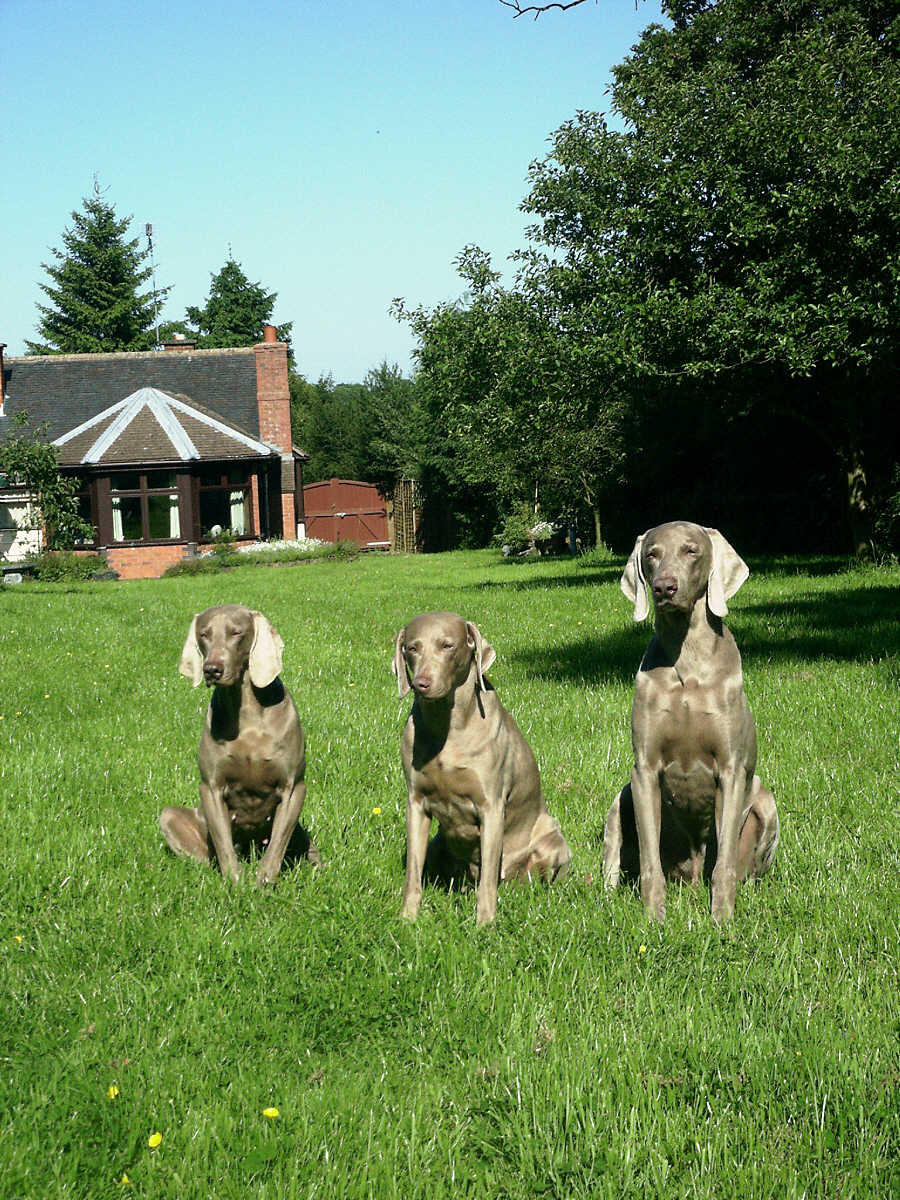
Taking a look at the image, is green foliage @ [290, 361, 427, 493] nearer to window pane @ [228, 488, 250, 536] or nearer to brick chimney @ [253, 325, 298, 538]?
brick chimney @ [253, 325, 298, 538]

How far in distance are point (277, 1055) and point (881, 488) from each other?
63.3 feet

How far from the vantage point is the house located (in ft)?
117

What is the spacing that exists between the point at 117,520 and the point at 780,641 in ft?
93.5

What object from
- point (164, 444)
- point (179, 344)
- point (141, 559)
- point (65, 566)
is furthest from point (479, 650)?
point (179, 344)

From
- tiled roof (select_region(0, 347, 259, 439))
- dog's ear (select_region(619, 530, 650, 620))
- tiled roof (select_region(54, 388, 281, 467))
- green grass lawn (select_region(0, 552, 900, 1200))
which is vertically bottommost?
green grass lawn (select_region(0, 552, 900, 1200))

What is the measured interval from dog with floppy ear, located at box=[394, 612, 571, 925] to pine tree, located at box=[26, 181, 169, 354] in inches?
2219

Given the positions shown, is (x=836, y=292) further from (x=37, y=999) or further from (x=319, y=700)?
(x=37, y=999)

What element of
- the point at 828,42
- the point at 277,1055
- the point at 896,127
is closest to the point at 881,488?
the point at 896,127

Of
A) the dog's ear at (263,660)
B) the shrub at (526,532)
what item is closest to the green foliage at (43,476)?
the shrub at (526,532)

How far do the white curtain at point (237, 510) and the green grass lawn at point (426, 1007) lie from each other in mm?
30626

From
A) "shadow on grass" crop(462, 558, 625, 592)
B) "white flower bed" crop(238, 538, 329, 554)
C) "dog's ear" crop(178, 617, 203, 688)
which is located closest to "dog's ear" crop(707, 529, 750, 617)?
"dog's ear" crop(178, 617, 203, 688)

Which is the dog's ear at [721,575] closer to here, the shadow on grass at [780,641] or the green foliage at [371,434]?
the shadow on grass at [780,641]

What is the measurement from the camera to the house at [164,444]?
35688 millimetres

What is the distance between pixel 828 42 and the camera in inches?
746
